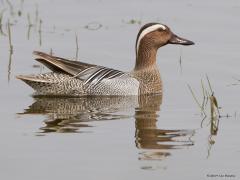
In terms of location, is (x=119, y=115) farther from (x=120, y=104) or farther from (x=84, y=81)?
(x=84, y=81)

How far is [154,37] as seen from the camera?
13398 millimetres

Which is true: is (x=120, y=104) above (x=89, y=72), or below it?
below

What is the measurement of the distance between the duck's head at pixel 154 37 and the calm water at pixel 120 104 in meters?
0.48

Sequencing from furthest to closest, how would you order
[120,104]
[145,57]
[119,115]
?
[145,57], [120,104], [119,115]

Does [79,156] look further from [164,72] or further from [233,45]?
[233,45]

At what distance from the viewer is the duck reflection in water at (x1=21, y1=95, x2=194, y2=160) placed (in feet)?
32.4

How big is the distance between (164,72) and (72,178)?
5.36 metres

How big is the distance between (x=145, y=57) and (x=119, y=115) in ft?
7.61

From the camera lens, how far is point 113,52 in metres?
14.4

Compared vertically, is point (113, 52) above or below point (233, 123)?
above

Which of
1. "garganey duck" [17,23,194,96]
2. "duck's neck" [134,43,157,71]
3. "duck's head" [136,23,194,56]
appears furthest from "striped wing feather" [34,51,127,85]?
"duck's head" [136,23,194,56]

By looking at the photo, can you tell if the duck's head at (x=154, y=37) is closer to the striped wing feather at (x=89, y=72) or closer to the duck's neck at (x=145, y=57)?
the duck's neck at (x=145, y=57)

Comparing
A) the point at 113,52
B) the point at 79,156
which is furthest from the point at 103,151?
the point at 113,52

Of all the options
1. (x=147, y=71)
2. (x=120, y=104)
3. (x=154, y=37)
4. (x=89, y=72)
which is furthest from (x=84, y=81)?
(x=154, y=37)
